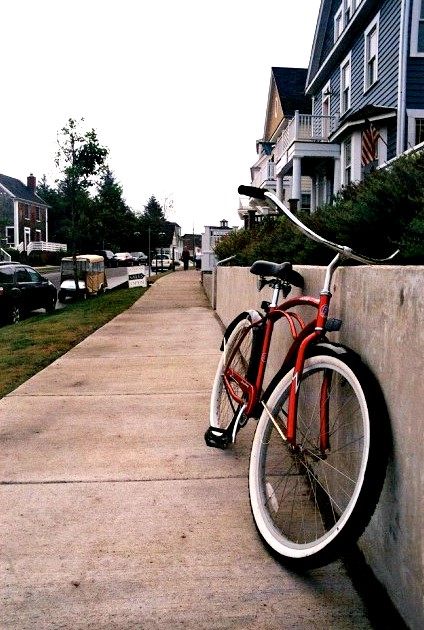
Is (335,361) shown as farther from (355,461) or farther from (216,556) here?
(216,556)

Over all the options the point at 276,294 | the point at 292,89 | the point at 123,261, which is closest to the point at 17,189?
the point at 123,261

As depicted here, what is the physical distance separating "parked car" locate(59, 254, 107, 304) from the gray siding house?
316 inches

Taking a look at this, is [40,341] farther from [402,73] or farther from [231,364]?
[402,73]

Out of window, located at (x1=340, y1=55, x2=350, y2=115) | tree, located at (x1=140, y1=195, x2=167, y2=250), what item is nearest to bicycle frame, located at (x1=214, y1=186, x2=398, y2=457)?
window, located at (x1=340, y1=55, x2=350, y2=115)

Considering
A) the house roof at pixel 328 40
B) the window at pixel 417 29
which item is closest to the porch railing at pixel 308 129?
the house roof at pixel 328 40

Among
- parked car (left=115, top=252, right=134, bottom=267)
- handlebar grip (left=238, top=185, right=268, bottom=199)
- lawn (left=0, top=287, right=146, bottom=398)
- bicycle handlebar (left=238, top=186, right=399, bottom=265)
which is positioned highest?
parked car (left=115, top=252, right=134, bottom=267)

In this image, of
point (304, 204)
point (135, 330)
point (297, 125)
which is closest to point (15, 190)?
point (304, 204)

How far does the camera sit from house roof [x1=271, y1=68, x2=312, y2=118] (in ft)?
92.2

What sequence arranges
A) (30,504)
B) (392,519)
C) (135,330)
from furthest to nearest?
(135,330) → (30,504) → (392,519)

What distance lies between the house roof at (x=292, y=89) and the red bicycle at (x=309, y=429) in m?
25.9

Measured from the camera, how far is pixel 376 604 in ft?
7.41

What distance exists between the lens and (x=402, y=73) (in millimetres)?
14141

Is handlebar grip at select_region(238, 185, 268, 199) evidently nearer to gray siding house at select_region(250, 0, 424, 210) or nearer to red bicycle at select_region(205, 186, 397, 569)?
red bicycle at select_region(205, 186, 397, 569)

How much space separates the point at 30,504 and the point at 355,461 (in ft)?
5.72
